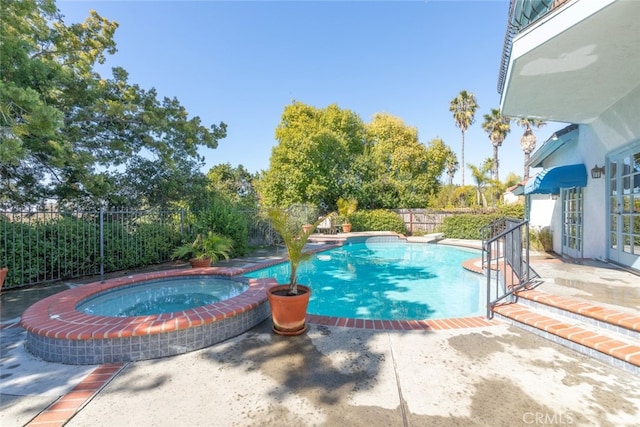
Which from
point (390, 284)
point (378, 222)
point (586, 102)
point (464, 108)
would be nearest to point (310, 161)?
point (378, 222)

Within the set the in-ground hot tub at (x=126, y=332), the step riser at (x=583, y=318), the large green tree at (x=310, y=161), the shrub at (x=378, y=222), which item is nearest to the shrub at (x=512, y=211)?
the shrub at (x=378, y=222)

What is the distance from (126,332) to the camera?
3.47 metres

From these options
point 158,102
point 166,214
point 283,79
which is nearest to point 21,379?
point 166,214

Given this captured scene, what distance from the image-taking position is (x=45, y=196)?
923 cm

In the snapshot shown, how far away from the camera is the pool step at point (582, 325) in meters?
3.20

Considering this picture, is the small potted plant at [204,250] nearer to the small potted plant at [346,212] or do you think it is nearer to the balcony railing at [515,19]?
the balcony railing at [515,19]

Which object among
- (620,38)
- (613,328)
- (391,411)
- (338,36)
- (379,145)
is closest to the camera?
(391,411)

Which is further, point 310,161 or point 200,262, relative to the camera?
point 310,161

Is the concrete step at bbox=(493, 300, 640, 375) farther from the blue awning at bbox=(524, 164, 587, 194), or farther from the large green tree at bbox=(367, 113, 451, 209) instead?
the large green tree at bbox=(367, 113, 451, 209)

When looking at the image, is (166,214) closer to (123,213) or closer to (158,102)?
(123,213)

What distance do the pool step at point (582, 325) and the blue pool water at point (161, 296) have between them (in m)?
5.32

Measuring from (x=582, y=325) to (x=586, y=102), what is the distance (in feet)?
17.6

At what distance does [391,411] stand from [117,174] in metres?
11.9

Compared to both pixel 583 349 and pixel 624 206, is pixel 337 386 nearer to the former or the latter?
pixel 583 349
